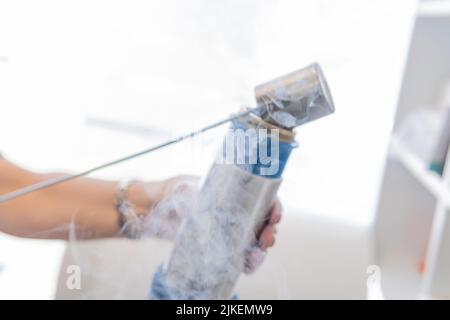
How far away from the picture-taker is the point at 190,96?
18.7 inches

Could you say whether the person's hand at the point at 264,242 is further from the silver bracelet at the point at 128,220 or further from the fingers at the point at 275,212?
the silver bracelet at the point at 128,220

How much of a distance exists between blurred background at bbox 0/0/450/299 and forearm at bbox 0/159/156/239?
16 mm

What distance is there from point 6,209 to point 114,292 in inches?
5.6

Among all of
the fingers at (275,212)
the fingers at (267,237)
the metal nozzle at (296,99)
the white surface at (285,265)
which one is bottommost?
the white surface at (285,265)

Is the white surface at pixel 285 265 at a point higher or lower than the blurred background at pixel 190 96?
lower

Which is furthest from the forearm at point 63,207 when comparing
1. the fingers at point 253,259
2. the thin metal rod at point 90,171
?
the fingers at point 253,259

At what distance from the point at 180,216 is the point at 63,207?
0.41 ft

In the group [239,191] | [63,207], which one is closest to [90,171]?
[63,207]

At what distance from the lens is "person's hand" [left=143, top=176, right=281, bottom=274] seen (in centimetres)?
39

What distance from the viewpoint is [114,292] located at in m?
0.43

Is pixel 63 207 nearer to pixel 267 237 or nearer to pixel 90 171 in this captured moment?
pixel 90 171

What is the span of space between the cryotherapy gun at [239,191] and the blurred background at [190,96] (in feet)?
0.14

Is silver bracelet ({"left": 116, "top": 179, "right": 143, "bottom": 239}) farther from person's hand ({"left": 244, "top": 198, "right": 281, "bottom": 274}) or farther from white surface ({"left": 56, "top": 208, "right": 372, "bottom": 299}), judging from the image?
person's hand ({"left": 244, "top": 198, "right": 281, "bottom": 274})

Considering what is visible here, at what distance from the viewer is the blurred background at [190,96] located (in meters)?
0.42
